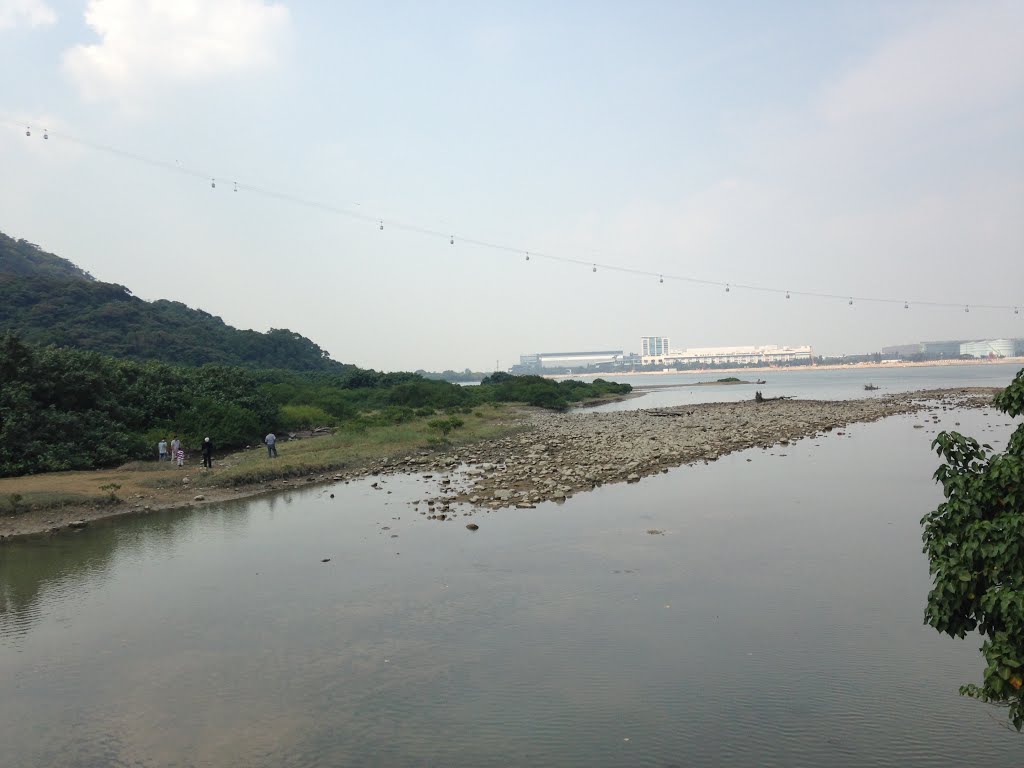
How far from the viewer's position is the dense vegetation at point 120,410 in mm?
24625

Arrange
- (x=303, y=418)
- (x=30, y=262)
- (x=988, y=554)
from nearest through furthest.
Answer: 1. (x=988, y=554)
2. (x=303, y=418)
3. (x=30, y=262)

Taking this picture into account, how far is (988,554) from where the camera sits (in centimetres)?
514

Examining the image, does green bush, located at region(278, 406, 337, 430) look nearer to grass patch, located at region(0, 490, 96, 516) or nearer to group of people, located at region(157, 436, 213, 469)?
group of people, located at region(157, 436, 213, 469)

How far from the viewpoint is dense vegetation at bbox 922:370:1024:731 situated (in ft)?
16.4

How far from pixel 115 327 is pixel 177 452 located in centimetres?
4537

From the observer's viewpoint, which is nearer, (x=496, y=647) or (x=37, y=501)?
(x=496, y=647)

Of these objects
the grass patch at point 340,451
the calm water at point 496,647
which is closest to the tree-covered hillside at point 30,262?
the grass patch at point 340,451

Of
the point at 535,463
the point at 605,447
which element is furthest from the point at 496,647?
the point at 605,447

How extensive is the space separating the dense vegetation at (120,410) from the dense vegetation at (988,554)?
2669 centimetres

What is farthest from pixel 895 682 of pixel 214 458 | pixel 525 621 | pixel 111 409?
pixel 111 409

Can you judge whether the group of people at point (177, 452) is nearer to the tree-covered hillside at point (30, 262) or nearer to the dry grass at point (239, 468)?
the dry grass at point (239, 468)

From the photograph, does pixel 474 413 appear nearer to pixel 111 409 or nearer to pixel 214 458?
pixel 214 458

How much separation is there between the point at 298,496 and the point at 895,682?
738 inches

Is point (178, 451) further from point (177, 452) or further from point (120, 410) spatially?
point (120, 410)
